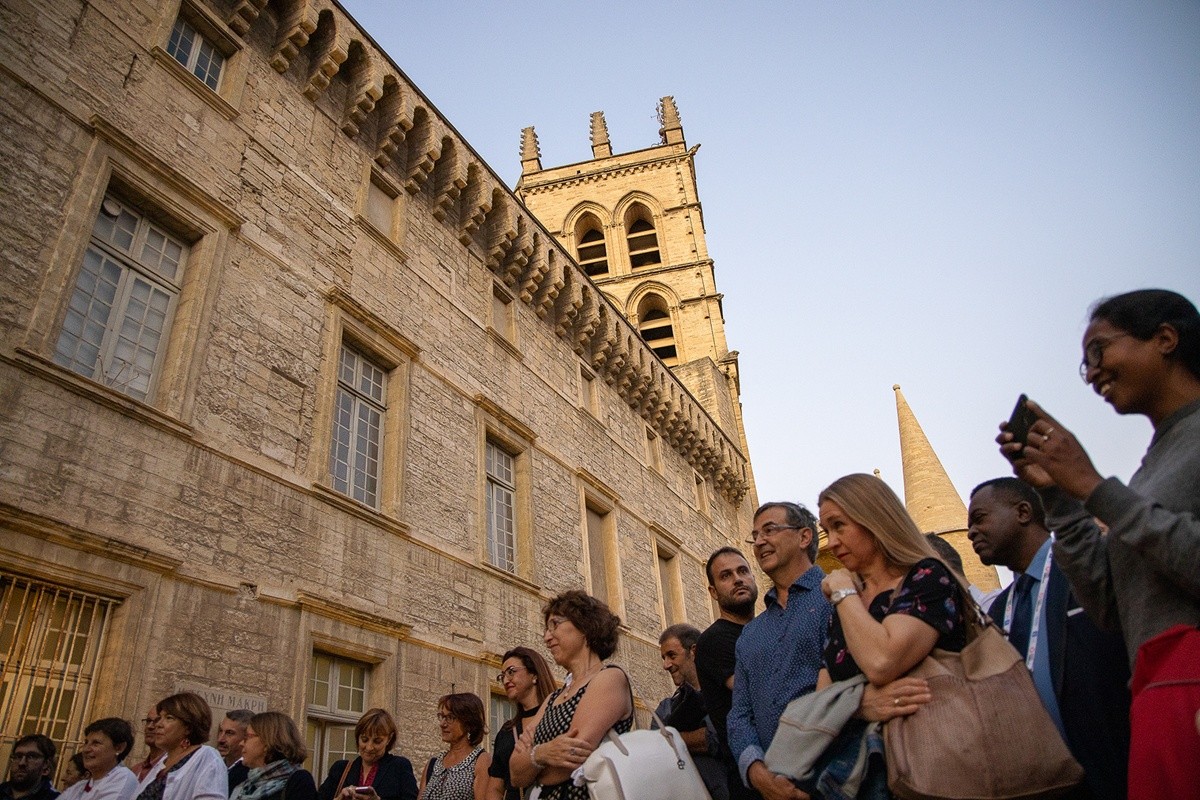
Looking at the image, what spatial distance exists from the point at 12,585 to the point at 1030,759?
6.16 metres

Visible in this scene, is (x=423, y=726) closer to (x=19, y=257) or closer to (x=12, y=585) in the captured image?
(x=12, y=585)

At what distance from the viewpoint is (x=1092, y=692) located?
6.99 feet

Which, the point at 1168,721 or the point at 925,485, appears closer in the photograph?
the point at 1168,721

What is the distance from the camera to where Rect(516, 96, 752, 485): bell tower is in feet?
98.6

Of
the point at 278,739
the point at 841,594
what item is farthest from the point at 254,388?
the point at 841,594

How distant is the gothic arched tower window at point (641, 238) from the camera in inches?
1305

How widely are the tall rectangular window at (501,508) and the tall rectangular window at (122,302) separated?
503 centimetres

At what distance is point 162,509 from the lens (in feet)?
20.6

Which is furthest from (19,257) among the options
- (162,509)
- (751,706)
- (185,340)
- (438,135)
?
(438,135)

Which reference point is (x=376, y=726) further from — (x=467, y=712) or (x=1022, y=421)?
(x=1022, y=421)

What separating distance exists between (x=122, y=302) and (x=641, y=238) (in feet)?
93.2

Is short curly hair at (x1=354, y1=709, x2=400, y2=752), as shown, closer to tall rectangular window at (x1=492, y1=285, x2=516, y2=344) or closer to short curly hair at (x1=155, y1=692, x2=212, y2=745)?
short curly hair at (x1=155, y1=692, x2=212, y2=745)

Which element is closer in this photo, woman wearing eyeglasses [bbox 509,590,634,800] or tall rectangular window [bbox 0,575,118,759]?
woman wearing eyeglasses [bbox 509,590,634,800]

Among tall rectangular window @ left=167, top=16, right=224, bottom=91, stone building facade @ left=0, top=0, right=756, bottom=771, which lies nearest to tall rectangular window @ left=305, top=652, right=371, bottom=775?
stone building facade @ left=0, top=0, right=756, bottom=771
